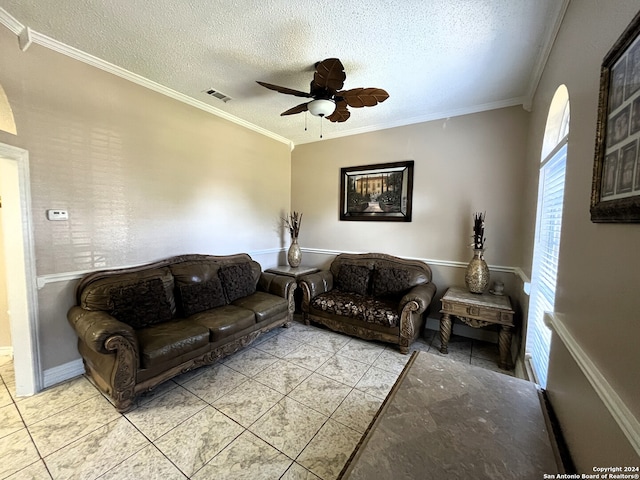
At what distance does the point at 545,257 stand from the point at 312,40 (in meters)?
2.56

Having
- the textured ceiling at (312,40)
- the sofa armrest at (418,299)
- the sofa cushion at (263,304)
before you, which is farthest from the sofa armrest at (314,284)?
the textured ceiling at (312,40)

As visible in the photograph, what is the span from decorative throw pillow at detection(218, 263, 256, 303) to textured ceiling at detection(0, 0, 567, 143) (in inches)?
83.9

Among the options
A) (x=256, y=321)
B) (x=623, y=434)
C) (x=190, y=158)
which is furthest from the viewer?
(x=190, y=158)

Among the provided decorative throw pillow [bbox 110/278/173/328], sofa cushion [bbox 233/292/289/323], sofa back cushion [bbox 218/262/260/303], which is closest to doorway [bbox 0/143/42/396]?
decorative throw pillow [bbox 110/278/173/328]

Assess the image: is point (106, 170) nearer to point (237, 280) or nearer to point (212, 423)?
point (237, 280)

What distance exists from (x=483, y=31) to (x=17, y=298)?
426 centimetres

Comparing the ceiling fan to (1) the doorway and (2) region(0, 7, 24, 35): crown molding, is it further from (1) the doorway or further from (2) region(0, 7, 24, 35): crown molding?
(1) the doorway

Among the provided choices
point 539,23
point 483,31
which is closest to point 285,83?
point 483,31

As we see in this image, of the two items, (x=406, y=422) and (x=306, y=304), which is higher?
(x=406, y=422)

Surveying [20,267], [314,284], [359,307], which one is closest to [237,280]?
[314,284]

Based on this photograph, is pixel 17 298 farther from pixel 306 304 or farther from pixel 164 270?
pixel 306 304

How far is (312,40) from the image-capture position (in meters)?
2.03

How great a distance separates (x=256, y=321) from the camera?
2875 mm

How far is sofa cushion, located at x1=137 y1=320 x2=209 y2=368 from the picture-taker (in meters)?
2.02
